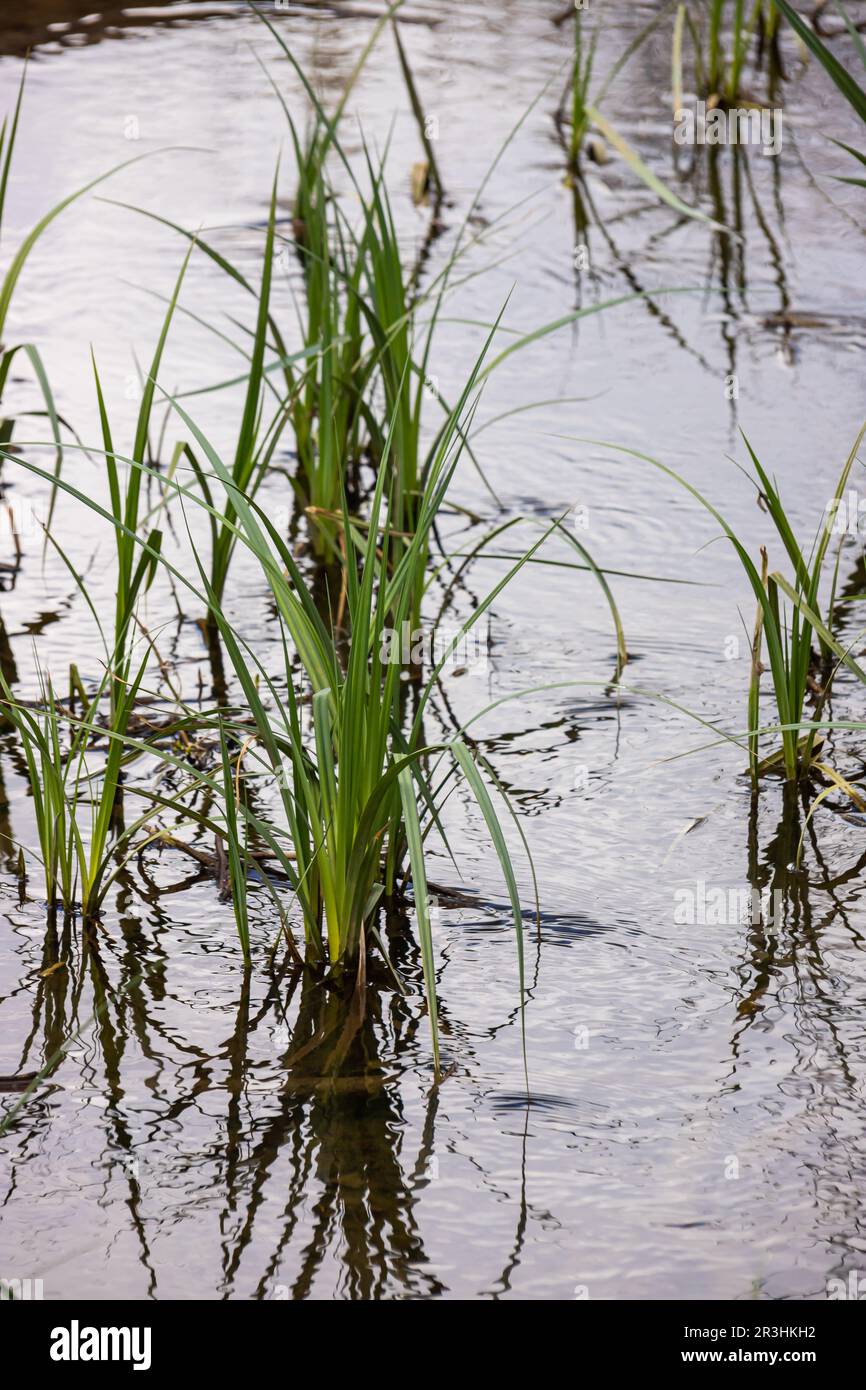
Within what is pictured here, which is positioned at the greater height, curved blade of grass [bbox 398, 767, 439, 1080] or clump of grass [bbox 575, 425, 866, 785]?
clump of grass [bbox 575, 425, 866, 785]

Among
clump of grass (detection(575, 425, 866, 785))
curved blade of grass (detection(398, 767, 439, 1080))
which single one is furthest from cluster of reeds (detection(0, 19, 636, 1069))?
clump of grass (detection(575, 425, 866, 785))

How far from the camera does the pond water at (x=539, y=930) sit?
1698 mm

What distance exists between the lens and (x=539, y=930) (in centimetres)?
212

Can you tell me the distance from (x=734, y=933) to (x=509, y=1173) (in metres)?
0.59

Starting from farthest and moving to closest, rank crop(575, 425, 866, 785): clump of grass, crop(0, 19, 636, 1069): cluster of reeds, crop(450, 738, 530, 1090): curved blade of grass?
1. crop(575, 425, 866, 785): clump of grass
2. crop(0, 19, 636, 1069): cluster of reeds
3. crop(450, 738, 530, 1090): curved blade of grass

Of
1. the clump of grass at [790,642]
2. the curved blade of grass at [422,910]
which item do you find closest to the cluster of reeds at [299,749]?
the curved blade of grass at [422,910]

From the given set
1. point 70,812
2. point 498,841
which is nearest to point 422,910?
point 498,841

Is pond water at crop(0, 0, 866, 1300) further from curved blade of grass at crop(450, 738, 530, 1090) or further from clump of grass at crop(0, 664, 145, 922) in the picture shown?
curved blade of grass at crop(450, 738, 530, 1090)

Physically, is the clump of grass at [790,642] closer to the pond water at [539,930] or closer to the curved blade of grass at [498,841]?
the pond water at [539,930]

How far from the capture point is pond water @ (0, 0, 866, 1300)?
1698 mm
